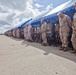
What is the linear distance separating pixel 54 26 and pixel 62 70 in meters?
6.74

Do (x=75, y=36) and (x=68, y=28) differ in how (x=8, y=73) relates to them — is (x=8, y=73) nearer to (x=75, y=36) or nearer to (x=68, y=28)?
(x=75, y=36)

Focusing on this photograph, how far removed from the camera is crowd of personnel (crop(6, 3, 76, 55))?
7.40m

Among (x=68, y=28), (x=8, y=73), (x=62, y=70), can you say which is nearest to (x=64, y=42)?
(x=68, y=28)

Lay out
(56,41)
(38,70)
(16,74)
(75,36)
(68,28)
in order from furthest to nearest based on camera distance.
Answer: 1. (56,41)
2. (68,28)
3. (75,36)
4. (38,70)
5. (16,74)

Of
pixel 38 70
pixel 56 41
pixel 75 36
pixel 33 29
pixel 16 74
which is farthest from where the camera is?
pixel 33 29

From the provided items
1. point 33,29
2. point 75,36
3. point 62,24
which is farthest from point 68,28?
point 33,29

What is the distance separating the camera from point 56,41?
10.4 meters

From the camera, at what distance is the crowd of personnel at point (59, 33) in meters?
7.40

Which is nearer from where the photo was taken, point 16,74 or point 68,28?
point 16,74

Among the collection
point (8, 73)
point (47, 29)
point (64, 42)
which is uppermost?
point (47, 29)

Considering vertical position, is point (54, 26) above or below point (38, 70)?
above

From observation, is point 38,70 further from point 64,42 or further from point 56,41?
point 56,41

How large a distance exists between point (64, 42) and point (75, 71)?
3.71m

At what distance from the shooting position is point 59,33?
29.3ft
